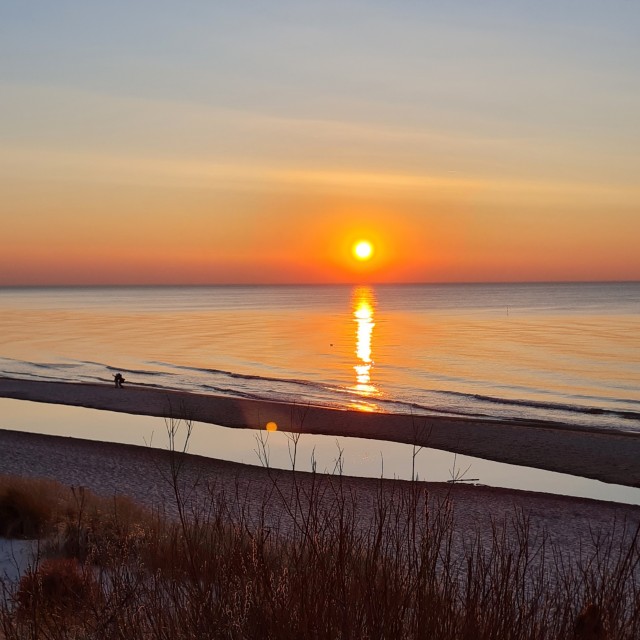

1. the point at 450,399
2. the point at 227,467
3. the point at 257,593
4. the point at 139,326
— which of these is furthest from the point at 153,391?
the point at 139,326

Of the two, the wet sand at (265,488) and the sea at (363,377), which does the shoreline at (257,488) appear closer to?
the wet sand at (265,488)

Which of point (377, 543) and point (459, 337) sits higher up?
point (377, 543)

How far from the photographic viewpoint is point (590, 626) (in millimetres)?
4375

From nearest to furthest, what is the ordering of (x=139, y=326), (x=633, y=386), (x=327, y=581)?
(x=327, y=581), (x=633, y=386), (x=139, y=326)

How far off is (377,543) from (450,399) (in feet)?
127

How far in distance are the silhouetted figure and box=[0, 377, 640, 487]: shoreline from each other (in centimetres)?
1600

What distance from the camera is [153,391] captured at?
43.7 metres

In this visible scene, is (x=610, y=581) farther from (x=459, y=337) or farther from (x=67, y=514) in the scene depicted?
(x=459, y=337)

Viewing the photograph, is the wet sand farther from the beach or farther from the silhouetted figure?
the silhouetted figure

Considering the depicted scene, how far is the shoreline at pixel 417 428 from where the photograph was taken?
2683cm

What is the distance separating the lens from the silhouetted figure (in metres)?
4.37

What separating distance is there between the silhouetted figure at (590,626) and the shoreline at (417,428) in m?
16.0

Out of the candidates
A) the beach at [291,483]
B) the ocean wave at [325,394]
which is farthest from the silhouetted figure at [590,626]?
the ocean wave at [325,394]

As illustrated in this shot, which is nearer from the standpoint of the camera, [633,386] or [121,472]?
[121,472]
